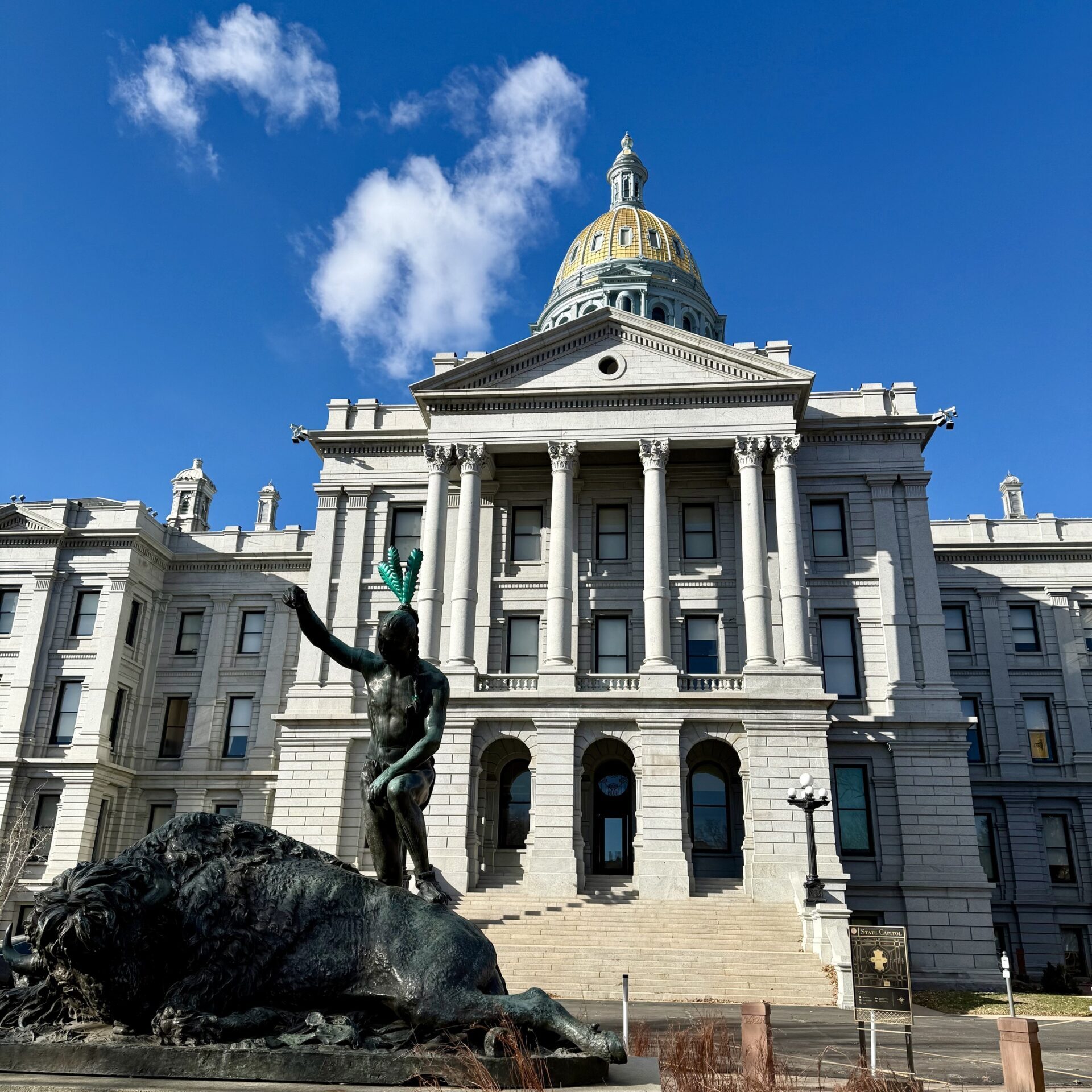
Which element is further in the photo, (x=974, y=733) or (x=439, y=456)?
(x=974, y=733)

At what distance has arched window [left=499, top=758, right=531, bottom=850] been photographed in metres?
35.4

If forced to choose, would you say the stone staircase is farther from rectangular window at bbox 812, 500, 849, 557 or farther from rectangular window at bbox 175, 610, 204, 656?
rectangular window at bbox 175, 610, 204, 656

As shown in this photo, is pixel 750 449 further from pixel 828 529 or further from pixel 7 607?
pixel 7 607

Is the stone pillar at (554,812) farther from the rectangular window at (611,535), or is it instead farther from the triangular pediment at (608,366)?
the triangular pediment at (608,366)

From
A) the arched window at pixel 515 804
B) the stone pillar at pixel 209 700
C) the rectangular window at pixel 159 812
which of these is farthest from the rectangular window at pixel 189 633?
the arched window at pixel 515 804

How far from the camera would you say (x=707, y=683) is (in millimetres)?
35156

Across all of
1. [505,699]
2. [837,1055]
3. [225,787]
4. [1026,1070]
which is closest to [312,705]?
[505,699]

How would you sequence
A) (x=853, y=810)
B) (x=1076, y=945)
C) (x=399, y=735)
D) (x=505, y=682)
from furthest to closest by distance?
1. (x=1076, y=945)
2. (x=853, y=810)
3. (x=505, y=682)
4. (x=399, y=735)

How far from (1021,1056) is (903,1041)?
672 cm

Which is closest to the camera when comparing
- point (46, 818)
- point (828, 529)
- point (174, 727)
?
point (828, 529)

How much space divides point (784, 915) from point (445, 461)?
62.9 feet

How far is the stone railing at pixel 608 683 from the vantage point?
111 ft

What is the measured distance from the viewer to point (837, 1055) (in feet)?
44.4

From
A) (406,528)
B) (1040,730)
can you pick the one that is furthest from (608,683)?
(1040,730)
